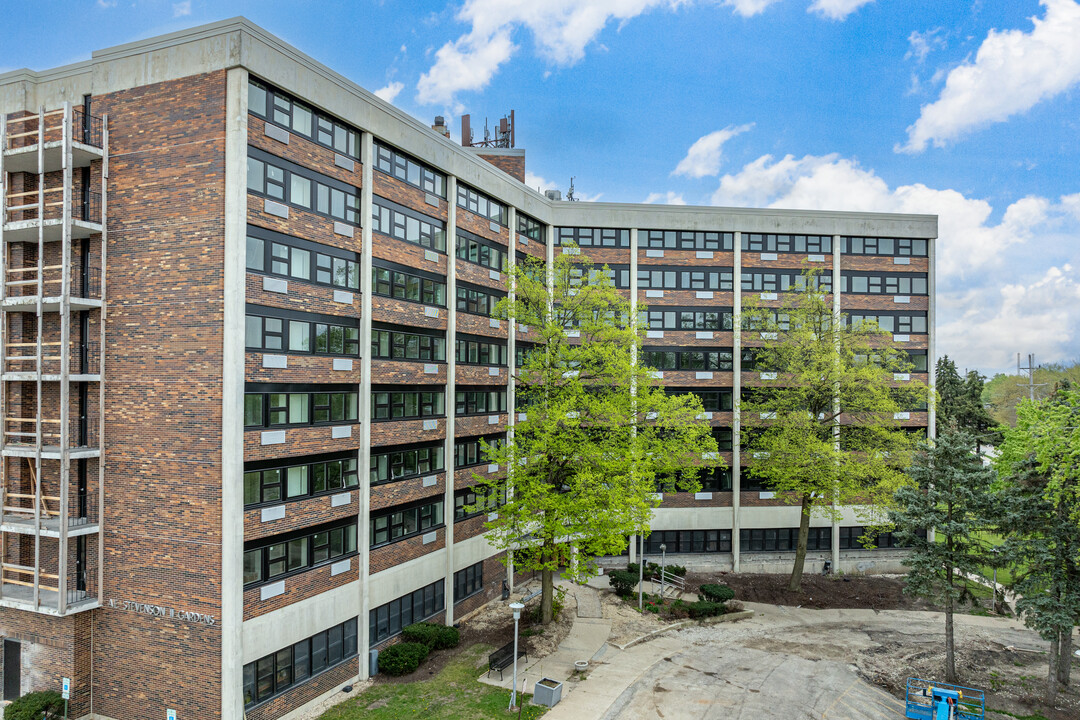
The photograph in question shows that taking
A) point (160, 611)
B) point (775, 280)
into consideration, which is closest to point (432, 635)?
point (160, 611)

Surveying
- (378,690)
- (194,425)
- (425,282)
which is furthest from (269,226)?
(378,690)

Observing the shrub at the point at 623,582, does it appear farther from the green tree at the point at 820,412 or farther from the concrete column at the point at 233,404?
the concrete column at the point at 233,404

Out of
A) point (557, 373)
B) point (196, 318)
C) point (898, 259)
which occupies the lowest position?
point (557, 373)

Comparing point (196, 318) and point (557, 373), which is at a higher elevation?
point (196, 318)

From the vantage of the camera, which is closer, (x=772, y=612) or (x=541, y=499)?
(x=541, y=499)

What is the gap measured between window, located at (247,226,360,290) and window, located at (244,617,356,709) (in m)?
10.6

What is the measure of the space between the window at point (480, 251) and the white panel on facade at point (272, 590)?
14.2 metres

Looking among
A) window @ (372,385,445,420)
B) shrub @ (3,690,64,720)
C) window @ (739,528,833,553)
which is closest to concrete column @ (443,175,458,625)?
window @ (372,385,445,420)


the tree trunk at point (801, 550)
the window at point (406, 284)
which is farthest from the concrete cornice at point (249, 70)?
the tree trunk at point (801, 550)

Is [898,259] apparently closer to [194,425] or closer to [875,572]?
[875,572]

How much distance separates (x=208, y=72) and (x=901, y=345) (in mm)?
35523

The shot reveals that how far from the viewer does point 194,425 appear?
16.7 m

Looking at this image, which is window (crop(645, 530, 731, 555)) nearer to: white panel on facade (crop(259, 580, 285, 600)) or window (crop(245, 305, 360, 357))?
window (crop(245, 305, 360, 357))

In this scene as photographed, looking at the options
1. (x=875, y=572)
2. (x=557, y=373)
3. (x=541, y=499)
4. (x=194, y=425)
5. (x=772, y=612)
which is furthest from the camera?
(x=875, y=572)
